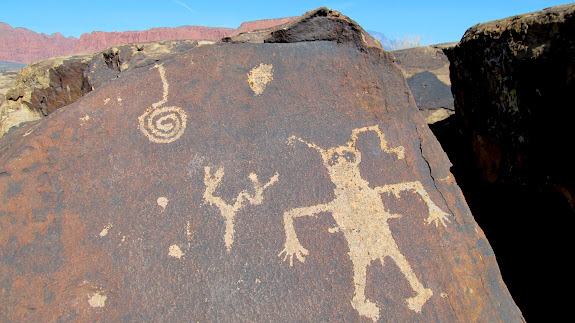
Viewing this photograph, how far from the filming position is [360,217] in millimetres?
1495

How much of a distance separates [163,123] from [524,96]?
1.59 m

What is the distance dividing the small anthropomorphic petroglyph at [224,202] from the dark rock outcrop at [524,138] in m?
1.19

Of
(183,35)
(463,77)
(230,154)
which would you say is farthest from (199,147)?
(183,35)

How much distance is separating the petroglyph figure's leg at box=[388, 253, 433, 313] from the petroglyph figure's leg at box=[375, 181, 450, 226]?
20 cm

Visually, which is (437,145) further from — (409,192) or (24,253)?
(24,253)

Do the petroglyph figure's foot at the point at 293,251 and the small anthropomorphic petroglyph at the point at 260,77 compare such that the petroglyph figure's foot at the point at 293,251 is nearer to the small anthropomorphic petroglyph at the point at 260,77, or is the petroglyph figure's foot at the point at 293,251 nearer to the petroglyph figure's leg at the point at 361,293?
the petroglyph figure's leg at the point at 361,293

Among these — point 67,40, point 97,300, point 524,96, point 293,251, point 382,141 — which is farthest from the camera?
point 67,40

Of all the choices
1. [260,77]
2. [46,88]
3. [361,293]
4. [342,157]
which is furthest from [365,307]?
[46,88]

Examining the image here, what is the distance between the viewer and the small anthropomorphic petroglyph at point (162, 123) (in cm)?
153

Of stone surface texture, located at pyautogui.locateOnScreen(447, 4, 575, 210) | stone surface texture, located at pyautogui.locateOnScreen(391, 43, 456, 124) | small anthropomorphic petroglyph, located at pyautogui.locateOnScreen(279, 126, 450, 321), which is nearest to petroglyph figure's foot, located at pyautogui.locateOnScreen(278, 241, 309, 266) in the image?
small anthropomorphic petroglyph, located at pyautogui.locateOnScreen(279, 126, 450, 321)

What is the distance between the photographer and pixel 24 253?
51.3 inches

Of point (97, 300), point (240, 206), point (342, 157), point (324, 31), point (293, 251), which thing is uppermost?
point (324, 31)

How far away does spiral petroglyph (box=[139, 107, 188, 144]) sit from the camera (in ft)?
5.02

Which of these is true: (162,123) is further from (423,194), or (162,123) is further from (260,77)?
(423,194)
